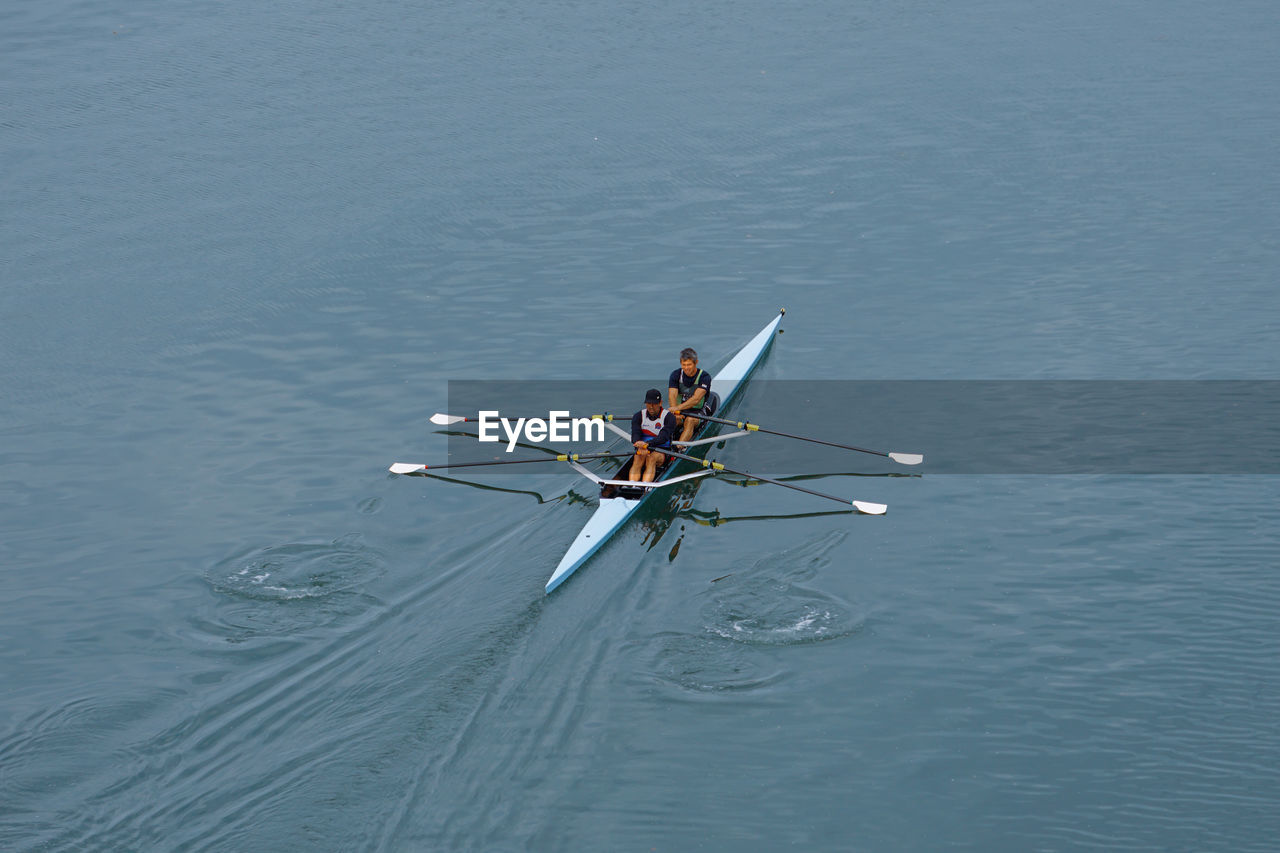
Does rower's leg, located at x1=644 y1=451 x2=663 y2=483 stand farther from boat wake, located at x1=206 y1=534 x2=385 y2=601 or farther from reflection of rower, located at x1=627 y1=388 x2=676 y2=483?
boat wake, located at x1=206 y1=534 x2=385 y2=601

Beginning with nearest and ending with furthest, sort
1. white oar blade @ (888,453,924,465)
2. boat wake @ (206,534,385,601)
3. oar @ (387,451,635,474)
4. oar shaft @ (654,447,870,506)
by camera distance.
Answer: boat wake @ (206,534,385,601) < oar shaft @ (654,447,870,506) < oar @ (387,451,635,474) < white oar blade @ (888,453,924,465)

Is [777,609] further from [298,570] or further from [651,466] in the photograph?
[298,570]

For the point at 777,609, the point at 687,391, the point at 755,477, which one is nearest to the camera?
the point at 777,609

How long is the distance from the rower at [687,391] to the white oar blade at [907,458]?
3882 mm

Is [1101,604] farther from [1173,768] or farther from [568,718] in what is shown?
[568,718]

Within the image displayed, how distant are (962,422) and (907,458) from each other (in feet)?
7.36

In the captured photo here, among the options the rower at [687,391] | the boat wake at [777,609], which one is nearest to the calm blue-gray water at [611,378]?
the boat wake at [777,609]

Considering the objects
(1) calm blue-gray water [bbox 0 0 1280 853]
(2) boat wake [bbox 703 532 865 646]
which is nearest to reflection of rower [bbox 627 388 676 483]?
(1) calm blue-gray water [bbox 0 0 1280 853]

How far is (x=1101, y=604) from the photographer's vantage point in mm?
18406

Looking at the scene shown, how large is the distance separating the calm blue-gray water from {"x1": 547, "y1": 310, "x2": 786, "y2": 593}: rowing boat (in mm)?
385

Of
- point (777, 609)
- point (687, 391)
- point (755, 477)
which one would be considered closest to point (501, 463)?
point (687, 391)

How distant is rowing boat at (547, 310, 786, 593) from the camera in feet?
62.0

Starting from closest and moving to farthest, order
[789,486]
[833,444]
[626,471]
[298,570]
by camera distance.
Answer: [298,570] → [789,486] → [626,471] → [833,444]

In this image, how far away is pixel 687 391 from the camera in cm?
2409
